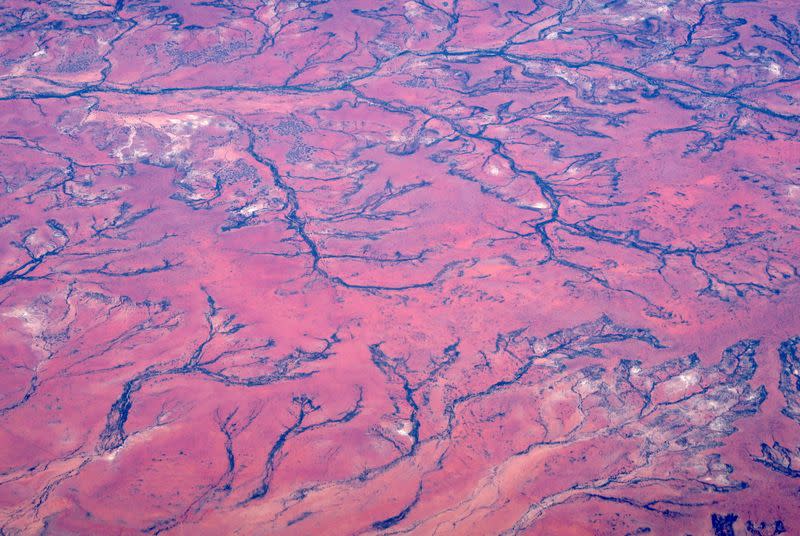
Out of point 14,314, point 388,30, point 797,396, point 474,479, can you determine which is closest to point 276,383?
point 474,479

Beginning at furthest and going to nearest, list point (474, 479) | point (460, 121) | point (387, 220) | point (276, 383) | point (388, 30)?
point (388, 30) → point (460, 121) → point (387, 220) → point (276, 383) → point (474, 479)

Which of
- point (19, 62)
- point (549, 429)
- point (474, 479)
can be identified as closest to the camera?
point (474, 479)

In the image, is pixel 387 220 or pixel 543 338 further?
pixel 387 220

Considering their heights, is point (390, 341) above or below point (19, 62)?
below

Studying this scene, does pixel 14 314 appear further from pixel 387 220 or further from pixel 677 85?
pixel 677 85

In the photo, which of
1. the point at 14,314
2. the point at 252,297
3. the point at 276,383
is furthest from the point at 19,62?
the point at 276,383

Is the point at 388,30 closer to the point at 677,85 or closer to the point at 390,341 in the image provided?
the point at 677,85
